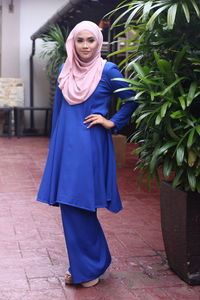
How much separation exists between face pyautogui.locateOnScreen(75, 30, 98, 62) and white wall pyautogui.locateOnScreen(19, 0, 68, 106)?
9.87m

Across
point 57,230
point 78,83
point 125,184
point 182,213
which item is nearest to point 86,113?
point 78,83

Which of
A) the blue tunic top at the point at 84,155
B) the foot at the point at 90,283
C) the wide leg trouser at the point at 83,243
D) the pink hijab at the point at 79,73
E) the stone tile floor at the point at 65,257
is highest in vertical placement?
the pink hijab at the point at 79,73

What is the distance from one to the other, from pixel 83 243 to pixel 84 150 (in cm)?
57

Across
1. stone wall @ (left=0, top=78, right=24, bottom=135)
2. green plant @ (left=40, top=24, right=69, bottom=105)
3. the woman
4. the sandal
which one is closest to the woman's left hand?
the woman

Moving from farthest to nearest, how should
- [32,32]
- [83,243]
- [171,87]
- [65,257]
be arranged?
[32,32] → [65,257] → [83,243] → [171,87]

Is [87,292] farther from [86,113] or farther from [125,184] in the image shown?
[125,184]

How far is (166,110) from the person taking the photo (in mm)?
3170

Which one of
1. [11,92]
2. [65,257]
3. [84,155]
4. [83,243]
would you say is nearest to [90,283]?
[83,243]

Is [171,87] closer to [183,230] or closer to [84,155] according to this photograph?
[84,155]

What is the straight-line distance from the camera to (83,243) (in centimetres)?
338

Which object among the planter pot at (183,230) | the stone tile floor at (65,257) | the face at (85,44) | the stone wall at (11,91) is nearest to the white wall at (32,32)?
the stone wall at (11,91)

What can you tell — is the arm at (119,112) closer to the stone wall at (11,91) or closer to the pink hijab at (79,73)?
the pink hijab at (79,73)

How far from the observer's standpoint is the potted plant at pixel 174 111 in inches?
122

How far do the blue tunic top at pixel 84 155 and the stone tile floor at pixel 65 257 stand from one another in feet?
1.75
